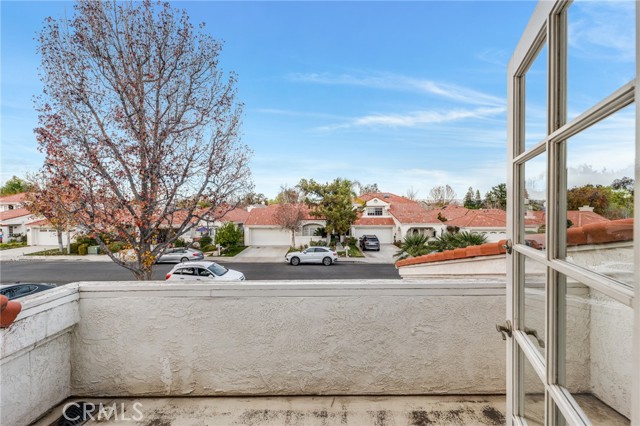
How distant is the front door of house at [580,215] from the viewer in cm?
66

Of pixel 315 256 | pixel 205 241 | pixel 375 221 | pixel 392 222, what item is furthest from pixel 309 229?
pixel 315 256

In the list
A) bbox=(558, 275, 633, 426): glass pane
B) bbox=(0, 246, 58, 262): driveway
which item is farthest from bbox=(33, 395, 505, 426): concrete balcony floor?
bbox=(0, 246, 58, 262): driveway

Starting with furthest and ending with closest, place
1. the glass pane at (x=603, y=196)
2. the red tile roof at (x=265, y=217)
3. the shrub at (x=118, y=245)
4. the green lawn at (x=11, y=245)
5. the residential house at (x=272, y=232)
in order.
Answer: the residential house at (x=272, y=232) < the red tile roof at (x=265, y=217) < the green lawn at (x=11, y=245) < the shrub at (x=118, y=245) < the glass pane at (x=603, y=196)

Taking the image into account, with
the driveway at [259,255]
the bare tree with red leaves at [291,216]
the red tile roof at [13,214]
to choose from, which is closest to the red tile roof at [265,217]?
the bare tree with red leaves at [291,216]

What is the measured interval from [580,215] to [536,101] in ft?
1.45

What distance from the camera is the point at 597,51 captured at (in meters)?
0.77

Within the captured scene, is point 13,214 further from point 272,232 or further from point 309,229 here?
point 309,229

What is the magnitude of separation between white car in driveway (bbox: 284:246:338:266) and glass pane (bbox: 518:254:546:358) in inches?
613

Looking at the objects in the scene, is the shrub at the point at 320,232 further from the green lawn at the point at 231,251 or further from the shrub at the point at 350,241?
the green lawn at the point at 231,251

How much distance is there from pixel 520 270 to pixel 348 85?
1785 cm

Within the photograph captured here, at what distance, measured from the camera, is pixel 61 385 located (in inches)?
82.5

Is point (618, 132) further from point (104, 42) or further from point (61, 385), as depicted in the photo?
point (104, 42)

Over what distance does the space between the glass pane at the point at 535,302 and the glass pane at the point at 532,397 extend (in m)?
0.11

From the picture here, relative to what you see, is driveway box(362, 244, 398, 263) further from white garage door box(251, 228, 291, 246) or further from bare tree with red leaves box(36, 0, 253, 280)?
bare tree with red leaves box(36, 0, 253, 280)
